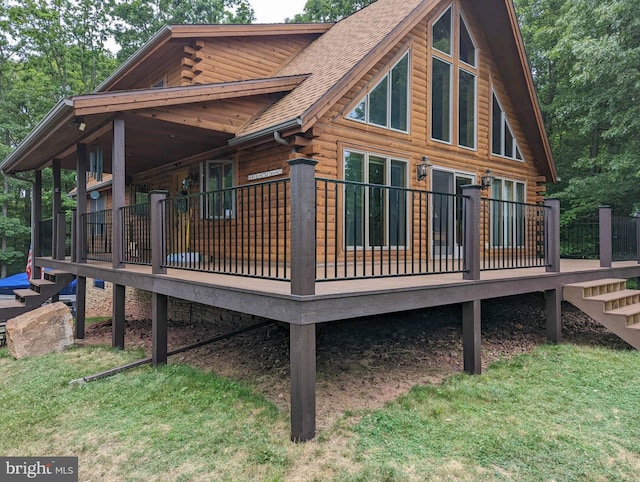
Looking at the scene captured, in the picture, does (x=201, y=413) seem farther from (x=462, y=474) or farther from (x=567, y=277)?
(x=567, y=277)

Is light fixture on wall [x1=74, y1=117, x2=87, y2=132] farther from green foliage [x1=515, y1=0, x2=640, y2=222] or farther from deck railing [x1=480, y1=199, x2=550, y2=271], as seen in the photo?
green foliage [x1=515, y1=0, x2=640, y2=222]

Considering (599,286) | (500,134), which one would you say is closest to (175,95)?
(599,286)

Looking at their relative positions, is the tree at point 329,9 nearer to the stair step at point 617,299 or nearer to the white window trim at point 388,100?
the white window trim at point 388,100

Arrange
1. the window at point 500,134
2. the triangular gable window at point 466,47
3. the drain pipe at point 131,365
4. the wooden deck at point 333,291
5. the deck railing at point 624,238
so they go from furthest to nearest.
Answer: the window at point 500,134 → the triangular gable window at point 466,47 → the deck railing at point 624,238 → the drain pipe at point 131,365 → the wooden deck at point 333,291

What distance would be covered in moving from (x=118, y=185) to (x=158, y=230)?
1380mm

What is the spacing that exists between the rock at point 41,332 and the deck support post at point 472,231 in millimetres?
5889

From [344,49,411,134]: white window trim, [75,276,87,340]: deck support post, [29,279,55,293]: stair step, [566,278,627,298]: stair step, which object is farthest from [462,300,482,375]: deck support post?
[29,279,55,293]: stair step

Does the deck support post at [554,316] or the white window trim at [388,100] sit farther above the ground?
the white window trim at [388,100]

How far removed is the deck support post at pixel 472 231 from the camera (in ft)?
15.6

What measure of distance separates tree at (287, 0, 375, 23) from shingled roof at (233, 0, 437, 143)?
1155 cm

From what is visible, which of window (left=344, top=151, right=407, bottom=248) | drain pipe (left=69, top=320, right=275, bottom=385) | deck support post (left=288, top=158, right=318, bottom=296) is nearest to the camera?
deck support post (left=288, top=158, right=318, bottom=296)

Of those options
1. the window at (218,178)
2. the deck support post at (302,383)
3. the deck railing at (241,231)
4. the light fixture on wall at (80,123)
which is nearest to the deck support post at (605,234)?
the deck railing at (241,231)

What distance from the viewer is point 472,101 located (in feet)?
30.5

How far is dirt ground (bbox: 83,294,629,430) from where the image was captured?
4535mm
